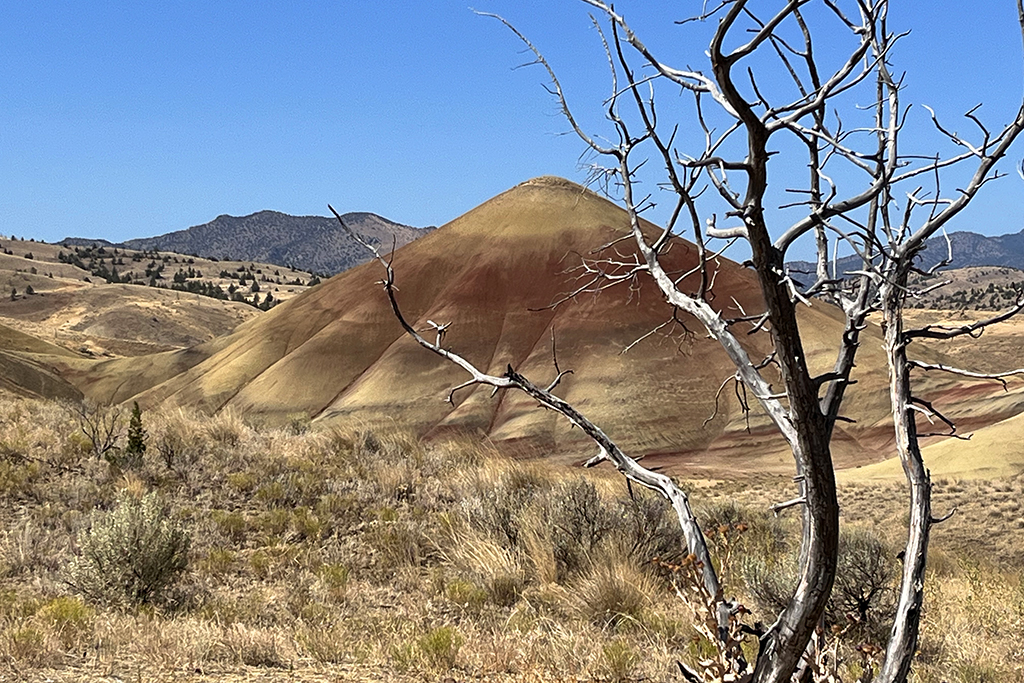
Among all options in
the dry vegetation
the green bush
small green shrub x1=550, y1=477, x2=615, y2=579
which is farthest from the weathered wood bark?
the green bush

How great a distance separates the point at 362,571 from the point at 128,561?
7.18 ft

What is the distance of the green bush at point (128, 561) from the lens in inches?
287

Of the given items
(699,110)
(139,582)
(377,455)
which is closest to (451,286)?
(377,455)

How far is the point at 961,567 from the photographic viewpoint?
10.9m

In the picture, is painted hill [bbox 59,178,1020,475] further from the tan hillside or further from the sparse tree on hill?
the tan hillside

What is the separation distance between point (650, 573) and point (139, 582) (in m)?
4.36

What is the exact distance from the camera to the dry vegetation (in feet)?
18.1

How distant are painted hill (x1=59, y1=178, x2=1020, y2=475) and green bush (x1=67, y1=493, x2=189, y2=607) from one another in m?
15.1

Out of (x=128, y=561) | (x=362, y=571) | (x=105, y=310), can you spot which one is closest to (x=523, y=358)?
(x=362, y=571)

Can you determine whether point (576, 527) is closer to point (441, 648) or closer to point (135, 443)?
point (441, 648)

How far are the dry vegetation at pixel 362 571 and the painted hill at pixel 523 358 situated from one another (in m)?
11.2

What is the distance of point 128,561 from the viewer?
7449 millimetres

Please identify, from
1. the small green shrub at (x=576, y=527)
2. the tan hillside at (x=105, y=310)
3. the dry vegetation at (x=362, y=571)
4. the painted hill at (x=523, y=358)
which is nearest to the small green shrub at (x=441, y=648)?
the dry vegetation at (x=362, y=571)

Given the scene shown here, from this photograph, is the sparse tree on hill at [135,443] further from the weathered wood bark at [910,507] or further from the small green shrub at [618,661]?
the weathered wood bark at [910,507]
